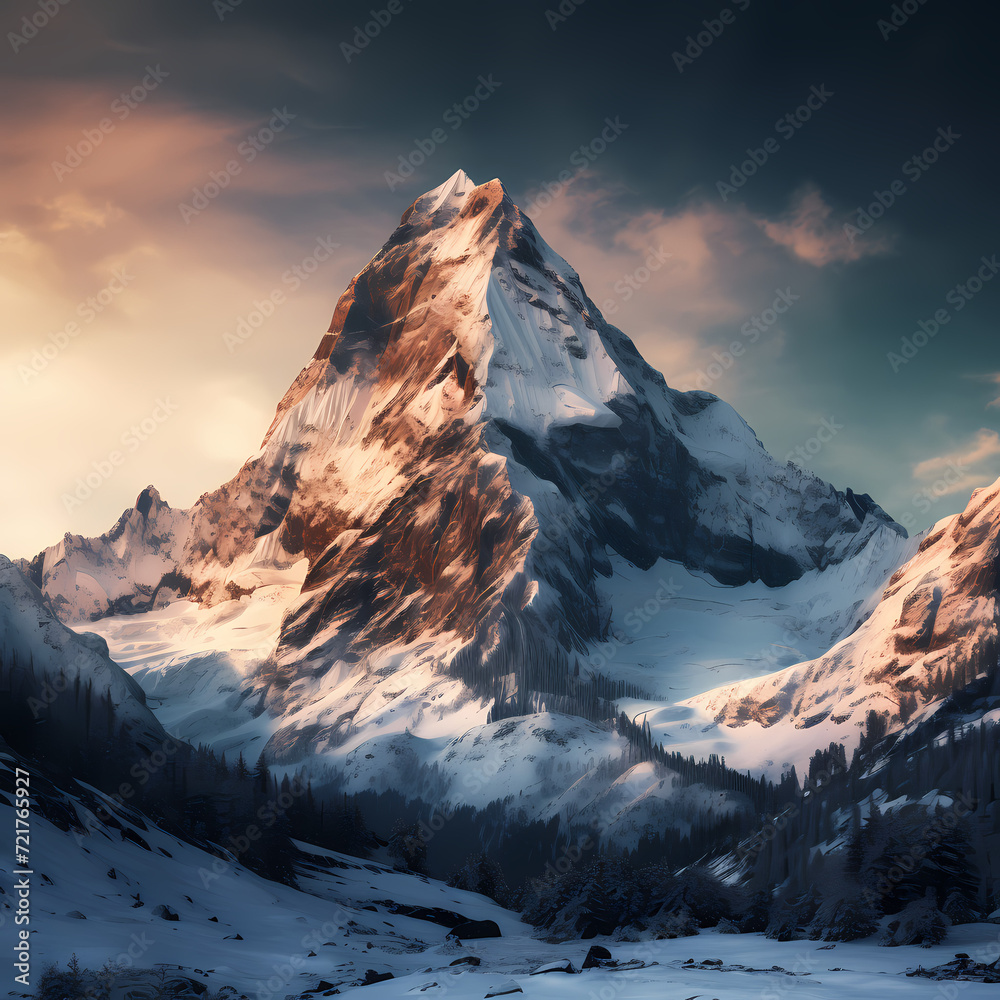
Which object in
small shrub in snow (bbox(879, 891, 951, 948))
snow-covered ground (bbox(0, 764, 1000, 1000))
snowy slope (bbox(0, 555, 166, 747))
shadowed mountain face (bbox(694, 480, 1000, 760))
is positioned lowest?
snow-covered ground (bbox(0, 764, 1000, 1000))

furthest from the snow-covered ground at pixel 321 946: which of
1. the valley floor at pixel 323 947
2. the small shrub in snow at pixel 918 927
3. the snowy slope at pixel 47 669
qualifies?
the snowy slope at pixel 47 669

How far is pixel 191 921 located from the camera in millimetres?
55938

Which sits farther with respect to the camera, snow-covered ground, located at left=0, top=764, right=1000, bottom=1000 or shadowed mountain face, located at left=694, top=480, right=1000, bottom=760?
shadowed mountain face, located at left=694, top=480, right=1000, bottom=760

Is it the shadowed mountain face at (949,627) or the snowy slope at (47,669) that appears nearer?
the snowy slope at (47,669)

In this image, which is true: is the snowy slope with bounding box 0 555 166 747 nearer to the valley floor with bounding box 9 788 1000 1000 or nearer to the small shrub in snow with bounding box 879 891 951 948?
the valley floor with bounding box 9 788 1000 1000

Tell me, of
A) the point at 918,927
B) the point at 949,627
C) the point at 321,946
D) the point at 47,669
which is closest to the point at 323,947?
the point at 321,946

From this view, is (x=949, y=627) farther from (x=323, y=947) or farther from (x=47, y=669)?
(x=47, y=669)

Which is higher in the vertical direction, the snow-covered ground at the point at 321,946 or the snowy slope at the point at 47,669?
the snowy slope at the point at 47,669

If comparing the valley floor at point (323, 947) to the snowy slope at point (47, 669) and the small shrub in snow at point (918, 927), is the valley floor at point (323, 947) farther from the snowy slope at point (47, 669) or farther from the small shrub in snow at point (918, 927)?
the snowy slope at point (47, 669)

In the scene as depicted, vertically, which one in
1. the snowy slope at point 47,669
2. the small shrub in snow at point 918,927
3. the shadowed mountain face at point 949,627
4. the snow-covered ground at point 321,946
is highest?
the shadowed mountain face at point 949,627

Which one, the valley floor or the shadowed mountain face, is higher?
the shadowed mountain face

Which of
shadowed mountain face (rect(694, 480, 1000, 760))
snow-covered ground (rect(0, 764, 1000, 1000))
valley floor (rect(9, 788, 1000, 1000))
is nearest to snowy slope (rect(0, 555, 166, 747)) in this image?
snow-covered ground (rect(0, 764, 1000, 1000))

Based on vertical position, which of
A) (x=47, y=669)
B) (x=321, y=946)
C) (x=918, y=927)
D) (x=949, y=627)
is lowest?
(x=321, y=946)

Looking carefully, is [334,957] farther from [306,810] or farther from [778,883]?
[306,810]
